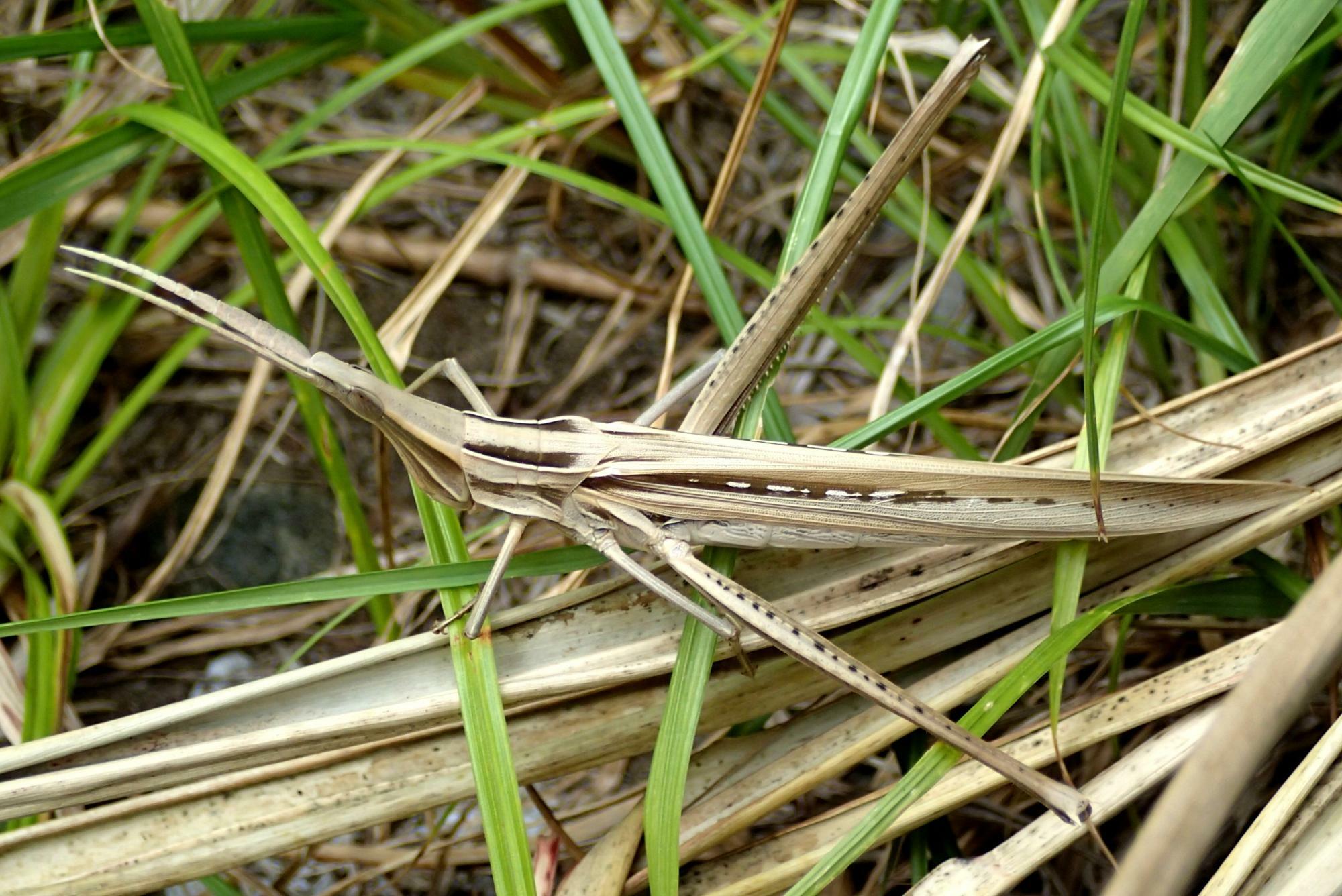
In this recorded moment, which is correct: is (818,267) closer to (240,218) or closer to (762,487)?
(762,487)

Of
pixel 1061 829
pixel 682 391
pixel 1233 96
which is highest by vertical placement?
pixel 682 391

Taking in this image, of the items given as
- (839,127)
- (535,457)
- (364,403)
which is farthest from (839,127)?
(364,403)

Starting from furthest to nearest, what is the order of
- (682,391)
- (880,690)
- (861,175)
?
(861,175)
(682,391)
(880,690)

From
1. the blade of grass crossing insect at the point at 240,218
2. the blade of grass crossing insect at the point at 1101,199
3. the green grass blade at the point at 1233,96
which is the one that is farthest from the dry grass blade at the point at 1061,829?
the blade of grass crossing insect at the point at 240,218

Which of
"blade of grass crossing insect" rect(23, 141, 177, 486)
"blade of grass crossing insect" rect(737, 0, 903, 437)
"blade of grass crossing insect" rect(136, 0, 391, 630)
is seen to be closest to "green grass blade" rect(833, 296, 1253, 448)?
"blade of grass crossing insect" rect(737, 0, 903, 437)

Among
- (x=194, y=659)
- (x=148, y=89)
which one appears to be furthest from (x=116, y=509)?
(x=148, y=89)

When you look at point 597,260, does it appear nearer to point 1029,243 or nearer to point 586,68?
point 586,68

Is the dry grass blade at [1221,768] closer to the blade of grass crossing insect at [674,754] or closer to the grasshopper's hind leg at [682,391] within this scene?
the blade of grass crossing insect at [674,754]

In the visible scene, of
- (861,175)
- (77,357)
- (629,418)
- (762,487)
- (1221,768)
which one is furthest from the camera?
(629,418)
